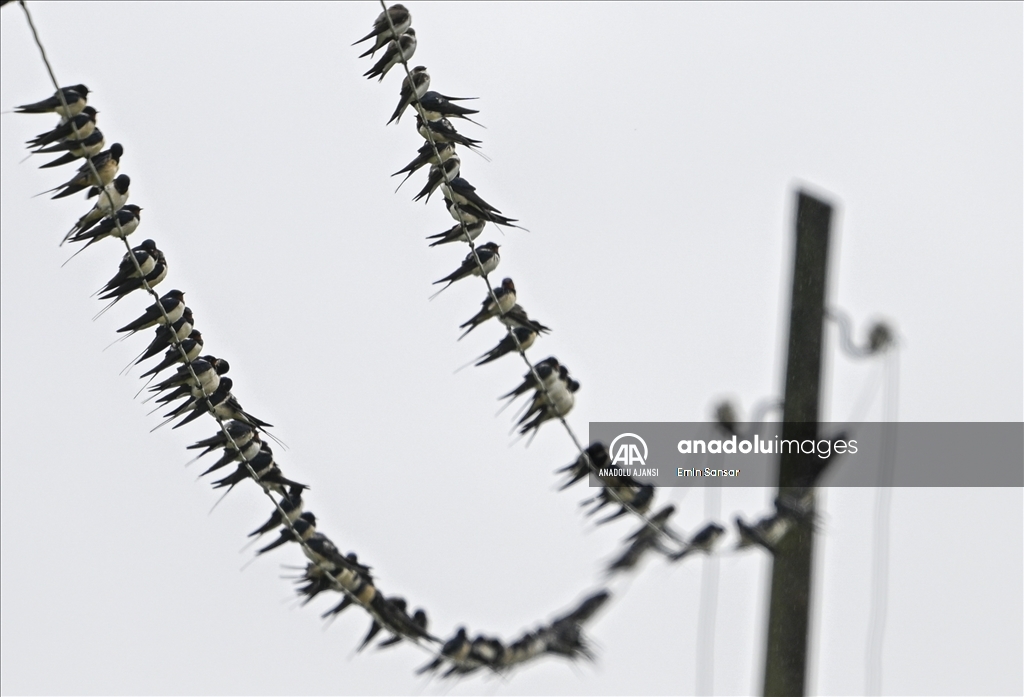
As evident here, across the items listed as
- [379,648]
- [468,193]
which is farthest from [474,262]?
[379,648]

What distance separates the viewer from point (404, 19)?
16.6 ft

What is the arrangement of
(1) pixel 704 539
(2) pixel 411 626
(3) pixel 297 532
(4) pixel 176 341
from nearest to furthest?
(4) pixel 176 341, (3) pixel 297 532, (2) pixel 411 626, (1) pixel 704 539

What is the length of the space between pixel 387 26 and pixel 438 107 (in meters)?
0.30

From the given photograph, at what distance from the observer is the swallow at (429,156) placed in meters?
5.19

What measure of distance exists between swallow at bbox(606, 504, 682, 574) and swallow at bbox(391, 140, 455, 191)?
6.64ft

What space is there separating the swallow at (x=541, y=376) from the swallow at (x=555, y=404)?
39 millimetres

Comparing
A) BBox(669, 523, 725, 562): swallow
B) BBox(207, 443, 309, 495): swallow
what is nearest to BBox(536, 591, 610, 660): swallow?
BBox(669, 523, 725, 562): swallow

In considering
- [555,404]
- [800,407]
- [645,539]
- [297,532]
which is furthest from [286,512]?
[800,407]

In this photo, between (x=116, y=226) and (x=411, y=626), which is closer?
(x=116, y=226)

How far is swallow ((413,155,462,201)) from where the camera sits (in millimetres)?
5230

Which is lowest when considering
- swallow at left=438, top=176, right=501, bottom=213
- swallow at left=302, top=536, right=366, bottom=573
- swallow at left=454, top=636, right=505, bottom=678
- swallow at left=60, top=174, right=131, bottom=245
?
swallow at left=454, top=636, right=505, bottom=678

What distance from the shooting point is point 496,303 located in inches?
219

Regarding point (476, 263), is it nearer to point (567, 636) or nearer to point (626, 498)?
point (626, 498)

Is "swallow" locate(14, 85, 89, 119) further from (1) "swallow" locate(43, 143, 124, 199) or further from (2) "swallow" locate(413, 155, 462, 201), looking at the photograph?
(2) "swallow" locate(413, 155, 462, 201)
